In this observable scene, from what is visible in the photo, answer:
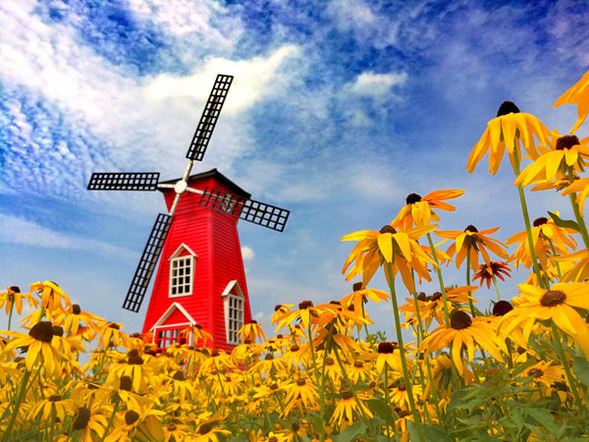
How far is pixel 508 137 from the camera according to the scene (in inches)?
89.8

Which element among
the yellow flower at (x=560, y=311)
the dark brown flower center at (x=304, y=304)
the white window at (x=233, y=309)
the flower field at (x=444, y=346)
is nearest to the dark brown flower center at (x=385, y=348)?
the flower field at (x=444, y=346)

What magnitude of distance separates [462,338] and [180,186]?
1985 cm

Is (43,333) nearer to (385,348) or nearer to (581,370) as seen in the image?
(385,348)

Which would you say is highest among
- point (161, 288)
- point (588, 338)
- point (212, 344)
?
point (161, 288)

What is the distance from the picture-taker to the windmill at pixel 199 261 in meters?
17.7

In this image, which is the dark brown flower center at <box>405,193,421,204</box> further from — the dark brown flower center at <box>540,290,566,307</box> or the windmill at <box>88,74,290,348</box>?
the windmill at <box>88,74,290,348</box>

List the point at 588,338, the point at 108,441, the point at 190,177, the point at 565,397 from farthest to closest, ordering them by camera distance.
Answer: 1. the point at 190,177
2. the point at 108,441
3. the point at 565,397
4. the point at 588,338

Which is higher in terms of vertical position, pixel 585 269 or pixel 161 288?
pixel 161 288

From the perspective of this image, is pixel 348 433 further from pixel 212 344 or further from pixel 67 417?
pixel 212 344

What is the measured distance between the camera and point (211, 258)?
59.5 feet

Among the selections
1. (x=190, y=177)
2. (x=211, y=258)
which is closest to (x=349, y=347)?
(x=211, y=258)

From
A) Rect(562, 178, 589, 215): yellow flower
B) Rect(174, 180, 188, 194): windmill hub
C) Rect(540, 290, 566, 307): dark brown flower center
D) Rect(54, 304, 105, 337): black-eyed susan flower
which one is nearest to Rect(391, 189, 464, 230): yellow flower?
Rect(562, 178, 589, 215): yellow flower

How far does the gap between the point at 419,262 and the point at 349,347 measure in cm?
90

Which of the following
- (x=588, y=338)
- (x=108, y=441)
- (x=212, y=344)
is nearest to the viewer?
(x=588, y=338)
